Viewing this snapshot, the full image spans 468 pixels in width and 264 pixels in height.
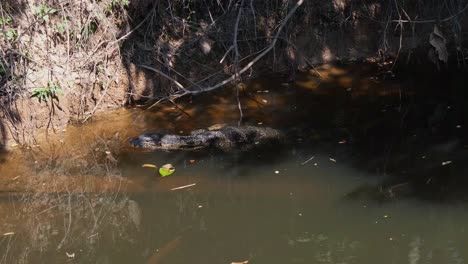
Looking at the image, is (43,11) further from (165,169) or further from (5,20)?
(165,169)

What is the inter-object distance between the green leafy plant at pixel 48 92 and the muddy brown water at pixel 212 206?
1.35 ft

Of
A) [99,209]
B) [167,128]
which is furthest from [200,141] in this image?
[99,209]

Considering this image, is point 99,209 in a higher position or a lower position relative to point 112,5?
lower

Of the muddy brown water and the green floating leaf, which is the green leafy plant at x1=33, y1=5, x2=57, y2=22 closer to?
the muddy brown water

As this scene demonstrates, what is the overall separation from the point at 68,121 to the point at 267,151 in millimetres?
2277

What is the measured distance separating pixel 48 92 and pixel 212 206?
2510mm

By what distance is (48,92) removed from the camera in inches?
255

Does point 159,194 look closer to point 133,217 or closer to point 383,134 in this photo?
point 133,217

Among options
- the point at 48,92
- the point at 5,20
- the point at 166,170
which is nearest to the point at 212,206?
the point at 166,170

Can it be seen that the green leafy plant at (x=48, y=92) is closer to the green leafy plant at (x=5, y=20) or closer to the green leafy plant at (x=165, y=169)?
the green leafy plant at (x=5, y=20)

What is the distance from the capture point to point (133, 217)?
4.91 m

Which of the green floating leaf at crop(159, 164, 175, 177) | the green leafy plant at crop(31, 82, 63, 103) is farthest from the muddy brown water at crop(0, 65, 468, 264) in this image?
the green leafy plant at crop(31, 82, 63, 103)

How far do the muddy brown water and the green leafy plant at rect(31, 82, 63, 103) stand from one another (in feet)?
1.35

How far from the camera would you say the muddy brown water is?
4.32 meters
